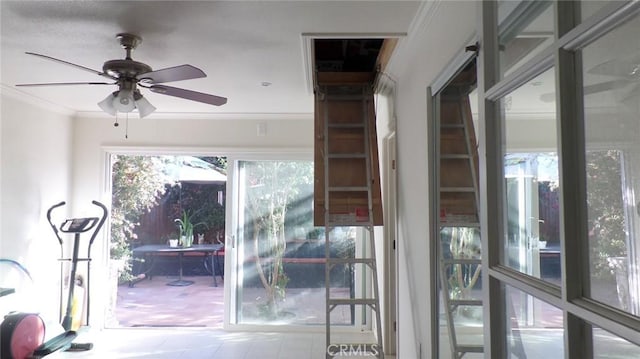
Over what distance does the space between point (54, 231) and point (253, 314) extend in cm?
243

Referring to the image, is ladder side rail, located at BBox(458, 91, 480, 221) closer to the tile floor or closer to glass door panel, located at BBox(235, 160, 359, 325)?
the tile floor

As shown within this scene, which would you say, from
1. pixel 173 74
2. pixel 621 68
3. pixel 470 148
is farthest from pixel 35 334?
pixel 621 68

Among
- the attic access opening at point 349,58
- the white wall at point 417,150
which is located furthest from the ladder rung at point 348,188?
the attic access opening at point 349,58

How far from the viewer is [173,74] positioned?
2.37m

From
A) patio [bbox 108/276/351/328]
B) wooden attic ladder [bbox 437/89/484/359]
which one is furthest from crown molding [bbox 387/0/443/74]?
patio [bbox 108/276/351/328]

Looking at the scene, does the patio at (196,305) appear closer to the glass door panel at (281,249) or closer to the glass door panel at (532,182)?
the glass door panel at (281,249)

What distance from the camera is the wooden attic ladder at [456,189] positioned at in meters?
1.75

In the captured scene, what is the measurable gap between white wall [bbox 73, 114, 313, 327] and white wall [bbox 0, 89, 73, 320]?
0.56 ft

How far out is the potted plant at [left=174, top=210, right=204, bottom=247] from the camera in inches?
213

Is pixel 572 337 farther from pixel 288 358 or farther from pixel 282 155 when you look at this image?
pixel 282 155

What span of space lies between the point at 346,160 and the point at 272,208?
1.71 meters

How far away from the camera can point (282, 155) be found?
4961mm

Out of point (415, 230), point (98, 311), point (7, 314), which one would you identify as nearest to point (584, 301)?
point (415, 230)

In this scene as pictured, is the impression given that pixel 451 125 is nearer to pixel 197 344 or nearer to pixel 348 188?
pixel 348 188
